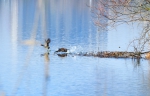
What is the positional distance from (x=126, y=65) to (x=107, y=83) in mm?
3452

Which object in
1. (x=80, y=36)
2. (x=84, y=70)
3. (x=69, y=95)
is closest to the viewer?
(x=69, y=95)

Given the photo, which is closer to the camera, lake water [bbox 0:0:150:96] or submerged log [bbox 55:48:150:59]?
lake water [bbox 0:0:150:96]

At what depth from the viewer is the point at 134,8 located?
11.7 meters

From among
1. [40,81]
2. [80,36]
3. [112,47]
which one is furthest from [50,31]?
[40,81]

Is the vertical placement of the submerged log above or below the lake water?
above

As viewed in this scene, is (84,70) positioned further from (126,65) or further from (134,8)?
(134,8)

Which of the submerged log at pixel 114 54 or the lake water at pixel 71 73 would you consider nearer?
the lake water at pixel 71 73

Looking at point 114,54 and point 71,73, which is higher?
point 114,54

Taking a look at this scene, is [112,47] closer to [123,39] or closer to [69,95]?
[123,39]

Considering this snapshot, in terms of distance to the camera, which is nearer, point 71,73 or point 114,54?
point 71,73

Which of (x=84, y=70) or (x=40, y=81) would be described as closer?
(x=40, y=81)

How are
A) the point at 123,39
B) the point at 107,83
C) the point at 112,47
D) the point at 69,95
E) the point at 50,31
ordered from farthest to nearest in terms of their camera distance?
the point at 50,31, the point at 123,39, the point at 112,47, the point at 107,83, the point at 69,95

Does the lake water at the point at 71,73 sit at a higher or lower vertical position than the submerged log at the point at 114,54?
lower

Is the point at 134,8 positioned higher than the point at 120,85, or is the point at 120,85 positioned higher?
the point at 134,8
